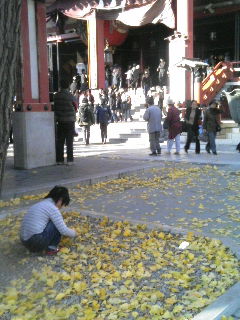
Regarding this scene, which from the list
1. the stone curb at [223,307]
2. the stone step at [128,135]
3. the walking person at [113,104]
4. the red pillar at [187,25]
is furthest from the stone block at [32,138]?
the walking person at [113,104]

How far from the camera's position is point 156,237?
5344 mm

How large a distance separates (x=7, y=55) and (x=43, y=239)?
2234 millimetres

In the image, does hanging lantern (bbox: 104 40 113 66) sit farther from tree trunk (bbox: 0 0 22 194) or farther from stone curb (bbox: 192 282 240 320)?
stone curb (bbox: 192 282 240 320)

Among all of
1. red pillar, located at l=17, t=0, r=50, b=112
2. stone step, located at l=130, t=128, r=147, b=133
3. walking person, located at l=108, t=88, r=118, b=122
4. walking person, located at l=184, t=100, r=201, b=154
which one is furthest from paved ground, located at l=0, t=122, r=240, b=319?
walking person, located at l=108, t=88, r=118, b=122

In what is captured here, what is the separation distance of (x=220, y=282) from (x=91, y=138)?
52.2 ft

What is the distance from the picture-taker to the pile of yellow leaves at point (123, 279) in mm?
3600

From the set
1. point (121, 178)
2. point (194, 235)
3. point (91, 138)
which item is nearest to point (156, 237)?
point (194, 235)

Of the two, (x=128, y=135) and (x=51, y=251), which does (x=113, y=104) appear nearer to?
(x=128, y=135)

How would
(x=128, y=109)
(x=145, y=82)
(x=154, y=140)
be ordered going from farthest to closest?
(x=145, y=82) < (x=128, y=109) < (x=154, y=140)

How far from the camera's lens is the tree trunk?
313 cm

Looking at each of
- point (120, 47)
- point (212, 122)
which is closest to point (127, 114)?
point (120, 47)

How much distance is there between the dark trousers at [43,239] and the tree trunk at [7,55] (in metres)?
1.64

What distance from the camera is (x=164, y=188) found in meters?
8.35

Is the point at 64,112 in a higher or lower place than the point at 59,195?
higher
